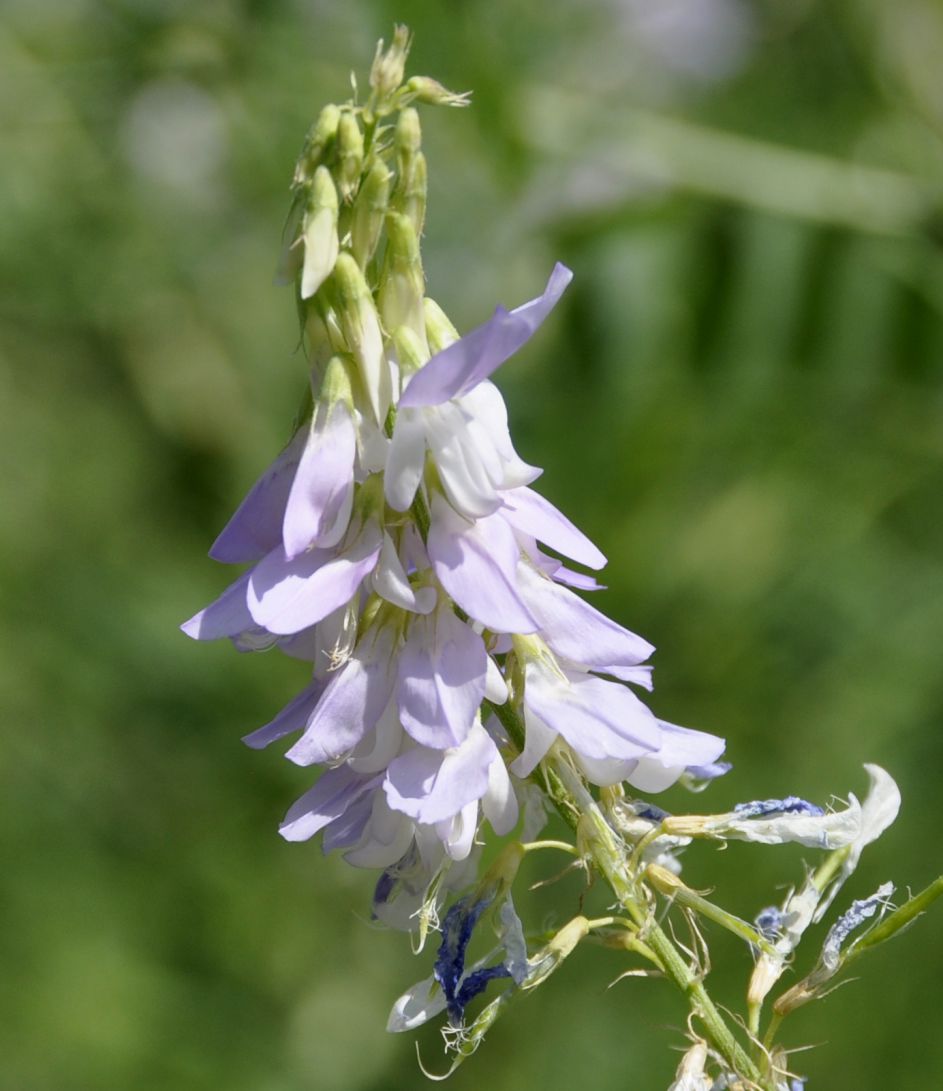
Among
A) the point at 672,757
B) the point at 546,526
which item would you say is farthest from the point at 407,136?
the point at 672,757

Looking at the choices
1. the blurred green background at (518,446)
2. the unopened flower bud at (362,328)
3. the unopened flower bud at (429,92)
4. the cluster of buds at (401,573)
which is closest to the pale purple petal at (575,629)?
the cluster of buds at (401,573)

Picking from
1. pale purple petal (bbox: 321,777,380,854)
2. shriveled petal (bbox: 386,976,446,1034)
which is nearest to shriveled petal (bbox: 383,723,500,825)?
pale purple petal (bbox: 321,777,380,854)

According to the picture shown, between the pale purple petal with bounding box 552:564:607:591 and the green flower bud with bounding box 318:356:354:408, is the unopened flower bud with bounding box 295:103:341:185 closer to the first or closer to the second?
the green flower bud with bounding box 318:356:354:408

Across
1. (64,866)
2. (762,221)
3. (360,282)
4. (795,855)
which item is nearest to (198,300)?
(64,866)

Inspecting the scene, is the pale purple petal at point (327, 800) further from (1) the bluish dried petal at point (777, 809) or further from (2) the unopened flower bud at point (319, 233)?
(2) the unopened flower bud at point (319, 233)

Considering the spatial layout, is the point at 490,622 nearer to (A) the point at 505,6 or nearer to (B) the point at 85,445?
(A) the point at 505,6

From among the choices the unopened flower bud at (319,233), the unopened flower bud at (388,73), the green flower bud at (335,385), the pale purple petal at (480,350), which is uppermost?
the unopened flower bud at (388,73)
